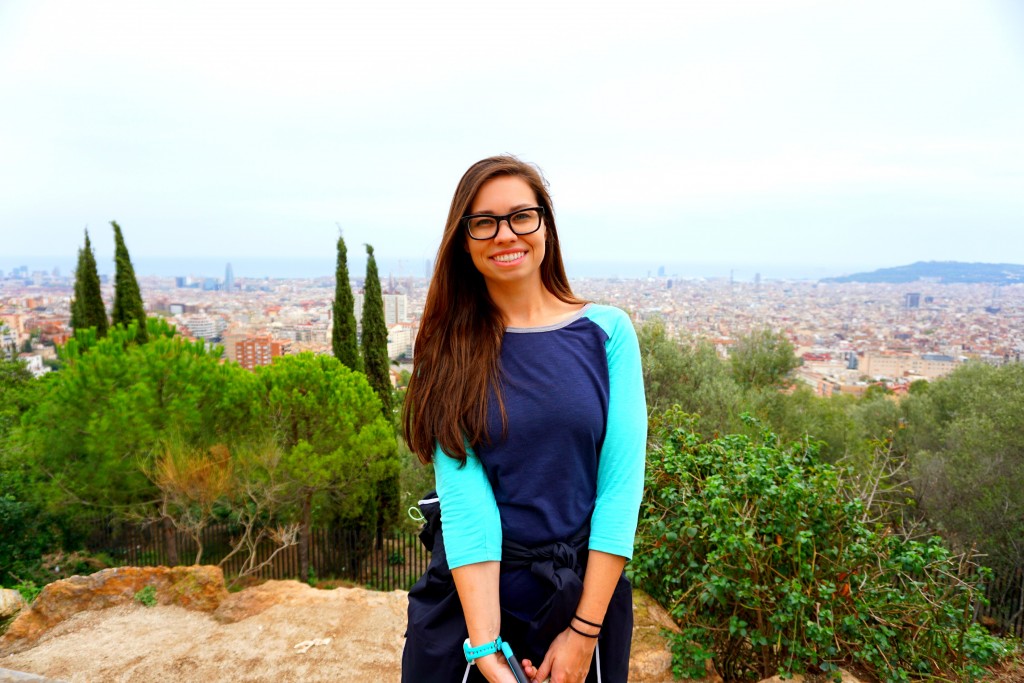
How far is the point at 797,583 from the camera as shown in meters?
2.57

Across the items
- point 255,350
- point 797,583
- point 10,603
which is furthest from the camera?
point 255,350

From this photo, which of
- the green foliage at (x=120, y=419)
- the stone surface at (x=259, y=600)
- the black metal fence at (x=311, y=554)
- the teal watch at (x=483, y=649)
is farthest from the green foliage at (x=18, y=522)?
the teal watch at (x=483, y=649)

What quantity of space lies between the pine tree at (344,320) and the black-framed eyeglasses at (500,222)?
39.9 feet

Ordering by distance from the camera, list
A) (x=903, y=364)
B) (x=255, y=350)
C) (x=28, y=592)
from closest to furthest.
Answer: (x=28, y=592)
(x=903, y=364)
(x=255, y=350)

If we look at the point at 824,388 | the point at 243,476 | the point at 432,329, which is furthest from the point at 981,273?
the point at 432,329

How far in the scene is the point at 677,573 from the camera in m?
2.96

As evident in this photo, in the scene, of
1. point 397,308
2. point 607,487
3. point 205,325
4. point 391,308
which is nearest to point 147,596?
point 607,487

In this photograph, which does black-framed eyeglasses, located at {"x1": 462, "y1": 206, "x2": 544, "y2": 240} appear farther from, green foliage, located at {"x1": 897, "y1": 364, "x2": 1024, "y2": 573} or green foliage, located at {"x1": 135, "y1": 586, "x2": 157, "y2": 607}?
green foliage, located at {"x1": 897, "y1": 364, "x2": 1024, "y2": 573}

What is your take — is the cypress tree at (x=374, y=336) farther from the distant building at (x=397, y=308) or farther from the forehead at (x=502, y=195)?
the forehead at (x=502, y=195)

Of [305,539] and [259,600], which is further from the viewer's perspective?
[305,539]

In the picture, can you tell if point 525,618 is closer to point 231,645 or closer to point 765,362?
point 231,645

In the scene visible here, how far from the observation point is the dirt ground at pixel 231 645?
358cm

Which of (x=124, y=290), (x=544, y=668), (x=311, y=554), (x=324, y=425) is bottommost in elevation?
(x=311, y=554)

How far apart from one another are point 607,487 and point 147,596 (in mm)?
4736
